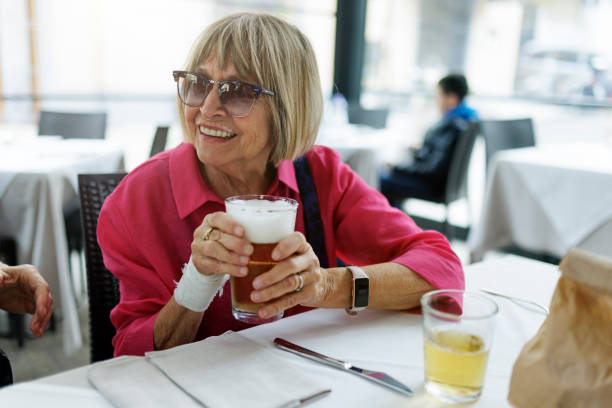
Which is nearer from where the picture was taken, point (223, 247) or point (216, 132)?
point (223, 247)

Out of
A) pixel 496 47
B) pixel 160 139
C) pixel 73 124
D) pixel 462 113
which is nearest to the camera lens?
pixel 160 139

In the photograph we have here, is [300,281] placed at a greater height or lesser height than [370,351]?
greater

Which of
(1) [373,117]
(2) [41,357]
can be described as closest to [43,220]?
(2) [41,357]

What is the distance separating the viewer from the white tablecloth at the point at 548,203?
3104 mm

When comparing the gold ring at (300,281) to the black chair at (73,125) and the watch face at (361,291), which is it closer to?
the watch face at (361,291)

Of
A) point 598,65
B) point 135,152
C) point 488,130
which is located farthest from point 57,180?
point 598,65

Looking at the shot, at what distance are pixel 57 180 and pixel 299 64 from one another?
1654mm

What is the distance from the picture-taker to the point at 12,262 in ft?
8.62

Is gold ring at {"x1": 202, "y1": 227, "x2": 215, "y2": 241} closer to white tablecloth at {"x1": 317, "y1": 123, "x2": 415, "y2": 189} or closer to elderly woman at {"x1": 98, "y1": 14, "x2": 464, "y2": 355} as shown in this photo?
elderly woman at {"x1": 98, "y1": 14, "x2": 464, "y2": 355}

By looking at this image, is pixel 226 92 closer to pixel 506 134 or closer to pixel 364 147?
pixel 364 147

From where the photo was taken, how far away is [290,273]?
96 centimetres

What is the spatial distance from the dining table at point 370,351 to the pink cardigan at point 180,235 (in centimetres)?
16

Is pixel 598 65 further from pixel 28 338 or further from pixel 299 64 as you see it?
pixel 28 338

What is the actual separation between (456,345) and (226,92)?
80 centimetres
